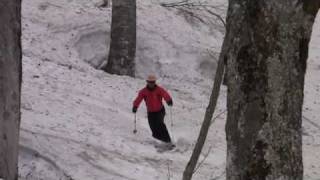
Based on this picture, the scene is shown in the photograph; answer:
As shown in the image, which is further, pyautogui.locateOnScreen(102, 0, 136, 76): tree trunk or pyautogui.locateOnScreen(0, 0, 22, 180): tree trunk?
pyautogui.locateOnScreen(102, 0, 136, 76): tree trunk

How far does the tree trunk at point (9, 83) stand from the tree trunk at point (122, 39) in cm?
867

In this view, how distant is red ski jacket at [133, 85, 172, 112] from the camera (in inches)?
464

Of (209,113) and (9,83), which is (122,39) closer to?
(9,83)

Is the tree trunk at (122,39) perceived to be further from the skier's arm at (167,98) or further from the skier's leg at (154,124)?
the skier's arm at (167,98)

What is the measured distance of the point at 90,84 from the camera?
14094mm

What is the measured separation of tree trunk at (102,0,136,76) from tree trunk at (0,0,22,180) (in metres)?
8.67

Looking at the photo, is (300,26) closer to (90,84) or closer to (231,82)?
(231,82)

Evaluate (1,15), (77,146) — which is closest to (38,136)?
(77,146)

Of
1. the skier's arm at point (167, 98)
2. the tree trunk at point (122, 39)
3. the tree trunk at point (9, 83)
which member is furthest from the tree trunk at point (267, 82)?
the tree trunk at point (122, 39)

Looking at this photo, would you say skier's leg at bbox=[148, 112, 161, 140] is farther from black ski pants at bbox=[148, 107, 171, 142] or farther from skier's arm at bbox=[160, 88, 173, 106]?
skier's arm at bbox=[160, 88, 173, 106]

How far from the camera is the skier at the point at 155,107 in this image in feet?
38.6

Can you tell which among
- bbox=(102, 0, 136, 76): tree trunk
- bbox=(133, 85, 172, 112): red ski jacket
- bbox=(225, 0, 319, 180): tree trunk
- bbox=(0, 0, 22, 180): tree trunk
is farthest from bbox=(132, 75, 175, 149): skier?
bbox=(225, 0, 319, 180): tree trunk

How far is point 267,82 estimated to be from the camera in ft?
10.2

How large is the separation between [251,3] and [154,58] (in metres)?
14.5
